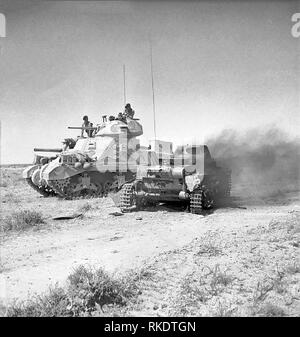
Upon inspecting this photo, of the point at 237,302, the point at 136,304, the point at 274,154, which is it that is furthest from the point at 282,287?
the point at 274,154

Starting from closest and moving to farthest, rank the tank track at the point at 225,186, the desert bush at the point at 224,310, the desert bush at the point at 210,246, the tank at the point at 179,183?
1. the desert bush at the point at 224,310
2. the desert bush at the point at 210,246
3. the tank at the point at 179,183
4. the tank track at the point at 225,186

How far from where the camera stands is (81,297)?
4012 millimetres

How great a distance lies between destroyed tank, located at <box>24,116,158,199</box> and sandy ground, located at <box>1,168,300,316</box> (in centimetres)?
508

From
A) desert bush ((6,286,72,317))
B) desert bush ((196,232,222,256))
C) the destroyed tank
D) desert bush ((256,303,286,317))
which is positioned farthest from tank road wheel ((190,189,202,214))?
desert bush ((6,286,72,317))

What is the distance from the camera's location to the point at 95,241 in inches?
292

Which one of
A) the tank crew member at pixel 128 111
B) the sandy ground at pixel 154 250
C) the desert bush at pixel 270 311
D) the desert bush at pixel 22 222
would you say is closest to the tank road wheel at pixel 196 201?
the sandy ground at pixel 154 250

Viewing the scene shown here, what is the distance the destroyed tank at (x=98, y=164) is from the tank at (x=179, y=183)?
3.82m

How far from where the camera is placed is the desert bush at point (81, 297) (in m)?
3.71

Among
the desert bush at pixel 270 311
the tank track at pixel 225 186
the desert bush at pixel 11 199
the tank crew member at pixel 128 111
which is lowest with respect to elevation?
the desert bush at pixel 11 199

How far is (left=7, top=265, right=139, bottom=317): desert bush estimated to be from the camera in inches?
146

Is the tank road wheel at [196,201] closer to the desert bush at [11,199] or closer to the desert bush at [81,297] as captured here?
the desert bush at [81,297]
